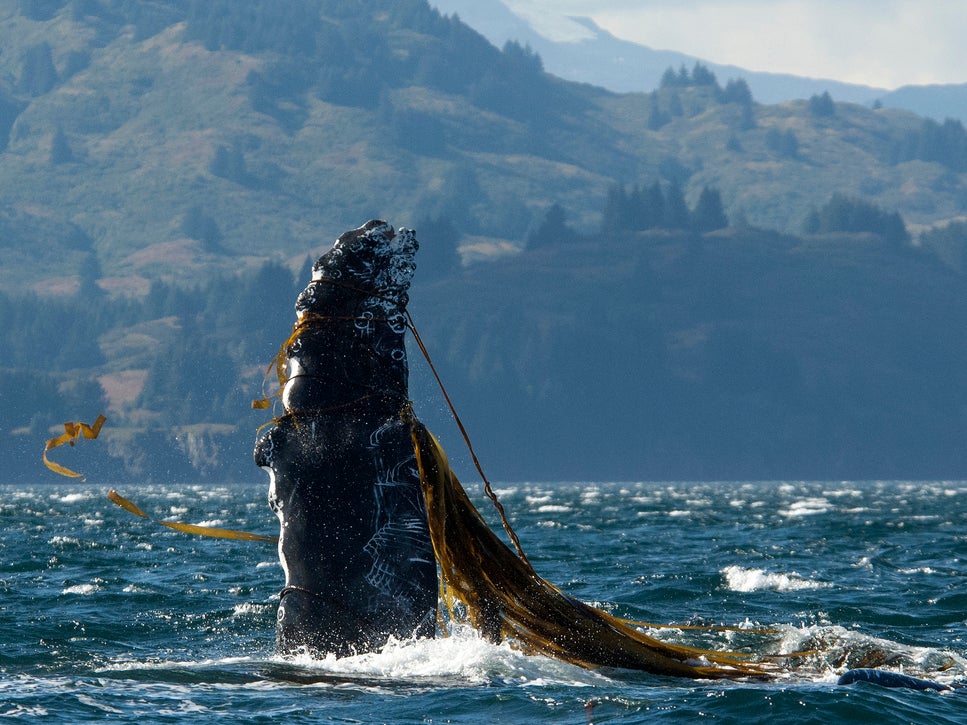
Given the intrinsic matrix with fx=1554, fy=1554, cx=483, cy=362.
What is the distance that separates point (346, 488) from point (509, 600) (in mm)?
1437

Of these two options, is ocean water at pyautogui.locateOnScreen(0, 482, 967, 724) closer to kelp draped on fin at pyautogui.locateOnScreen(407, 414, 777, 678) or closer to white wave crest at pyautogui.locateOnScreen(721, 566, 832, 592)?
white wave crest at pyautogui.locateOnScreen(721, 566, 832, 592)

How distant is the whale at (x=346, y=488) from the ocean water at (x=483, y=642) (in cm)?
38

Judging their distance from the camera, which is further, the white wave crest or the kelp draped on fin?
the white wave crest

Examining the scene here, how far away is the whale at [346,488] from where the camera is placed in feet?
33.9

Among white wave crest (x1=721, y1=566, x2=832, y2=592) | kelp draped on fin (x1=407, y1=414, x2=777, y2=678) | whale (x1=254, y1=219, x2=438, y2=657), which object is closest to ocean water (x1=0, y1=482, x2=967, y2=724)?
A: white wave crest (x1=721, y1=566, x2=832, y2=592)

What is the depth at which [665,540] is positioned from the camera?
38938 millimetres

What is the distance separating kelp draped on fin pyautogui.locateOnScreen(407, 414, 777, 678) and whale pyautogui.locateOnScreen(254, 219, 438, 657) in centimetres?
13

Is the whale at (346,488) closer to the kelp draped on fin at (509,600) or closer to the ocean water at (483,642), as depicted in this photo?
the kelp draped on fin at (509,600)

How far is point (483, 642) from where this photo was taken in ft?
36.9

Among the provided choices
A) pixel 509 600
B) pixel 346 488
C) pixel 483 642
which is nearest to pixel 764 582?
pixel 483 642

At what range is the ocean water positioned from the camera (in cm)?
1050

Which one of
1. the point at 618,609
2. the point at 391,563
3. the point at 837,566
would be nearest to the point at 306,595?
the point at 391,563

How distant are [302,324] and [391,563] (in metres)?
1.72

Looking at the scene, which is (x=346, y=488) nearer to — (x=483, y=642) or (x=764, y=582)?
(x=483, y=642)
